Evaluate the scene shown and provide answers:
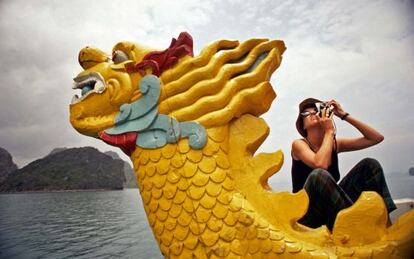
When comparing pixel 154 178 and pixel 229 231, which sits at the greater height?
pixel 154 178

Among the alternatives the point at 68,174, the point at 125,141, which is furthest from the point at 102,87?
the point at 68,174

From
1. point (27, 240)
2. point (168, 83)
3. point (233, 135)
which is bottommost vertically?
point (27, 240)

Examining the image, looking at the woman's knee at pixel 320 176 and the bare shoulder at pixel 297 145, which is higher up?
the bare shoulder at pixel 297 145

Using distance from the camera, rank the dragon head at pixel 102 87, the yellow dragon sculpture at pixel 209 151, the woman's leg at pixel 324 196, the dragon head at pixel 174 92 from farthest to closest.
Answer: the dragon head at pixel 102 87, the dragon head at pixel 174 92, the woman's leg at pixel 324 196, the yellow dragon sculpture at pixel 209 151

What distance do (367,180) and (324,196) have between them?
0.38 meters

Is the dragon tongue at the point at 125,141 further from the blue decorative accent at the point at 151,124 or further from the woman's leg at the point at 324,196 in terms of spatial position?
the woman's leg at the point at 324,196

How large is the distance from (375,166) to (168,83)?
1.43 meters

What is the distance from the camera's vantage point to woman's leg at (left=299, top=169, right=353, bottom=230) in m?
1.57

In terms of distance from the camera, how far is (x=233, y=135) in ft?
5.90

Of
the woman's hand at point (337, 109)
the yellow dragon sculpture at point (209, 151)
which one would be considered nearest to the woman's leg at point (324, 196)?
the yellow dragon sculpture at point (209, 151)

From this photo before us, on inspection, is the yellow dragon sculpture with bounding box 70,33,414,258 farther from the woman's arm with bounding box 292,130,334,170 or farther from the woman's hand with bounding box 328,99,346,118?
the woman's hand with bounding box 328,99,346,118

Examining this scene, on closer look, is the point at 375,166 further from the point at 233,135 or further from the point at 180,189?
the point at 180,189

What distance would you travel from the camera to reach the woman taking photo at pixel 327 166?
62.4 inches

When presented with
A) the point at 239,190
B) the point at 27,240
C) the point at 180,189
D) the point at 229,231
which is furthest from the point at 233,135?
the point at 27,240
